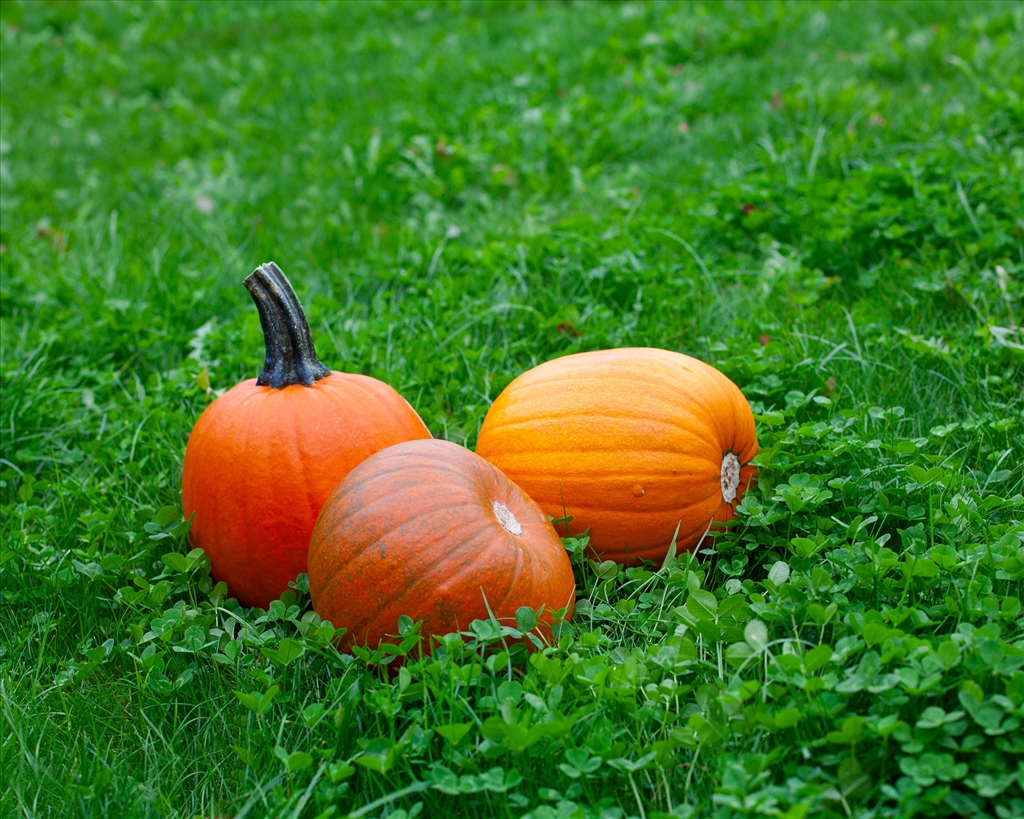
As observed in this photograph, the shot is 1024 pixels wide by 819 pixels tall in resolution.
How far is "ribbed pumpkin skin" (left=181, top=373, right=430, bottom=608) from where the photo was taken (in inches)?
95.0

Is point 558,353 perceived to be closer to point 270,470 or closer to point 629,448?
point 629,448

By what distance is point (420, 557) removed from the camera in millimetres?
2039

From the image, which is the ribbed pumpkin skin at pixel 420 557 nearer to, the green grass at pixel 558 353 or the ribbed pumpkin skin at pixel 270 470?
the green grass at pixel 558 353

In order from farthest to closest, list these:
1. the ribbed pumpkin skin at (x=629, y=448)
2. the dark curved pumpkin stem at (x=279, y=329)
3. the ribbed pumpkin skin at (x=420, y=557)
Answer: the dark curved pumpkin stem at (x=279, y=329) < the ribbed pumpkin skin at (x=629, y=448) < the ribbed pumpkin skin at (x=420, y=557)

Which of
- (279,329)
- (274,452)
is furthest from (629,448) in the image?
(279,329)

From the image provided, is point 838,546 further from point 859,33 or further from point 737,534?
point 859,33

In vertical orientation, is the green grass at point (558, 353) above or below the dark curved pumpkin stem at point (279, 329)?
below

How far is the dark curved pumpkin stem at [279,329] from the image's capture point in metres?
2.55

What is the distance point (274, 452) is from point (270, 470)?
0.05 metres

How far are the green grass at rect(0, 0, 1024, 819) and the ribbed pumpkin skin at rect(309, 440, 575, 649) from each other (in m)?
0.10

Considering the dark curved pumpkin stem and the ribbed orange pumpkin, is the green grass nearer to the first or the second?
the ribbed orange pumpkin

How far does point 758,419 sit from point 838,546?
0.53m

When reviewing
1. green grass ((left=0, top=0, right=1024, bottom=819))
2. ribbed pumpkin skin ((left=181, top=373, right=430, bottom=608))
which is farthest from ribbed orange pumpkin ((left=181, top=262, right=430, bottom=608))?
green grass ((left=0, top=0, right=1024, bottom=819))

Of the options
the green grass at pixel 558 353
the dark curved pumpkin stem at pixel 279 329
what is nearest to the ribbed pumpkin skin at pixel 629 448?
the green grass at pixel 558 353
